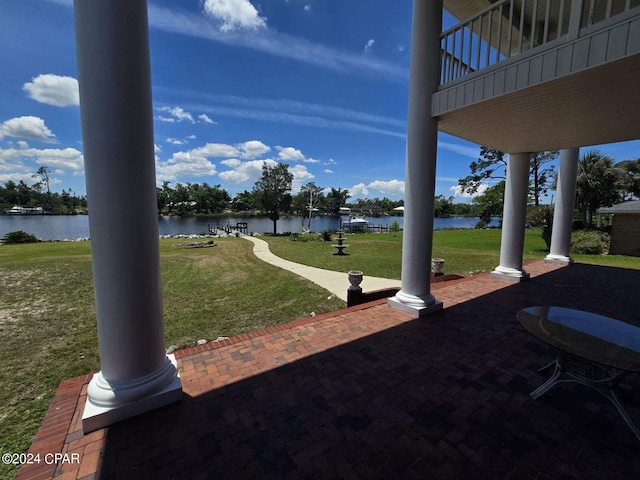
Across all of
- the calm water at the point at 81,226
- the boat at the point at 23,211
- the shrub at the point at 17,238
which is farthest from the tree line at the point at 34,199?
the shrub at the point at 17,238

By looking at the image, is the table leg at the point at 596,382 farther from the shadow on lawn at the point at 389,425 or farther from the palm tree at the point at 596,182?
the palm tree at the point at 596,182

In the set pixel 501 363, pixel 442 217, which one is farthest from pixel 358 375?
pixel 442 217

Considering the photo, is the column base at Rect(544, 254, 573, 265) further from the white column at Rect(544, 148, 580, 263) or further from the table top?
the table top

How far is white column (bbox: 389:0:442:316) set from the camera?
4219 millimetres

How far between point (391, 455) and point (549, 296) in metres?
5.77

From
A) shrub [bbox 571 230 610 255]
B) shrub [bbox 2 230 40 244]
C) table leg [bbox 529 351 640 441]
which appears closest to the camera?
table leg [bbox 529 351 640 441]

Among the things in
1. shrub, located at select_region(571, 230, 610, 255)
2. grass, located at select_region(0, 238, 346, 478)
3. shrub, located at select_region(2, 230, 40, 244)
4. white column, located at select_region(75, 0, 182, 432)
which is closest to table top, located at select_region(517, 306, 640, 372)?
white column, located at select_region(75, 0, 182, 432)

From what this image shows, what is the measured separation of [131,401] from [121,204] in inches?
65.3

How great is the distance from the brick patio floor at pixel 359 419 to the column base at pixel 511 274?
145 inches

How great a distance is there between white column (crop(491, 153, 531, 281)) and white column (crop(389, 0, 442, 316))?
11.7 feet

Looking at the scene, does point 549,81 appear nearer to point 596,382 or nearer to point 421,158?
point 421,158

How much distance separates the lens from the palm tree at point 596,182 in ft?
67.3

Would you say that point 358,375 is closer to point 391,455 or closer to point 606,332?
point 391,455

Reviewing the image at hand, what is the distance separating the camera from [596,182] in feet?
67.5
